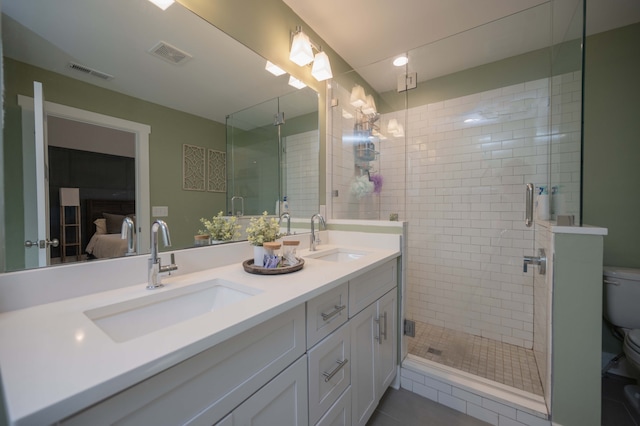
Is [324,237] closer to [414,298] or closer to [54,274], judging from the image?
[414,298]

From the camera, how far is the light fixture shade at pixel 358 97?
7.86 ft

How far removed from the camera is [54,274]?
2.68 feet

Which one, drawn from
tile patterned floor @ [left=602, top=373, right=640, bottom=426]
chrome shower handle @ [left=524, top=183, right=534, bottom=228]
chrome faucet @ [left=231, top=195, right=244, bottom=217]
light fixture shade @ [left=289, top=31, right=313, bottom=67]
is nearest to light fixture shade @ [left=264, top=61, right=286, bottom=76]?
light fixture shade @ [left=289, top=31, right=313, bottom=67]

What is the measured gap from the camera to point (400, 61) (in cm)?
224

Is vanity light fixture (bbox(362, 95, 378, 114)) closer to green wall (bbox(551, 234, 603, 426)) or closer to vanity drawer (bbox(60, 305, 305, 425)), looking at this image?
green wall (bbox(551, 234, 603, 426))

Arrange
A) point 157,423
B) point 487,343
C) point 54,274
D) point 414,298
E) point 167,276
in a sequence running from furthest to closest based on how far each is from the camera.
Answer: point 414,298
point 487,343
point 167,276
point 54,274
point 157,423

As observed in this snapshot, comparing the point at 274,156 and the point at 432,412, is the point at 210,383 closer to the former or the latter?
the point at 274,156

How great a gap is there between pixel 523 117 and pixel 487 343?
6.53 feet

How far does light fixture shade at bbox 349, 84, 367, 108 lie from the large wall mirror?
1115mm

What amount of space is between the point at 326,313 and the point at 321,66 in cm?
172

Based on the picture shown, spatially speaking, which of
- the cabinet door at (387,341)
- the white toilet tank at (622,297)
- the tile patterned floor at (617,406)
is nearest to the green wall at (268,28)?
the cabinet door at (387,341)

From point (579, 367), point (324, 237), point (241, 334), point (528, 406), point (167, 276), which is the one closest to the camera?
point (241, 334)

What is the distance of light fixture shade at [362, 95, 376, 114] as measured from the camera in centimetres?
255

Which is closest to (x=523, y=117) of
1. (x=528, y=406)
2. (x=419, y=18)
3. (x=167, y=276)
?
(x=419, y=18)
